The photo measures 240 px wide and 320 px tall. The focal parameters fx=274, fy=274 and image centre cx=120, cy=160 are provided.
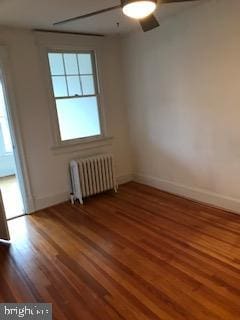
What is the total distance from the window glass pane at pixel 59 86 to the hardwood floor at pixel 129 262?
5.92 feet

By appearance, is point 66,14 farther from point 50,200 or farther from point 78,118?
point 50,200

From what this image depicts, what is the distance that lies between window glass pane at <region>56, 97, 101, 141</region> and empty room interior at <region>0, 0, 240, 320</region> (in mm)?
19

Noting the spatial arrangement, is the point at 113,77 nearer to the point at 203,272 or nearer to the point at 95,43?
the point at 95,43

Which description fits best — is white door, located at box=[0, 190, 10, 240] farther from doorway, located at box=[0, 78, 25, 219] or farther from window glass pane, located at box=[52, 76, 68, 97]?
A: window glass pane, located at box=[52, 76, 68, 97]

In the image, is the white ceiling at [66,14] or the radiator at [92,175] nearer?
the white ceiling at [66,14]

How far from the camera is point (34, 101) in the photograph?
394 centimetres

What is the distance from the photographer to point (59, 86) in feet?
13.8

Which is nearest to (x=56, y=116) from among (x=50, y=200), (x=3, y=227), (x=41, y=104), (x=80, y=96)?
(x=41, y=104)

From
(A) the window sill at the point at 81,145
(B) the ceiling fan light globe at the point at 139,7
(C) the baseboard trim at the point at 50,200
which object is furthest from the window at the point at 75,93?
(B) the ceiling fan light globe at the point at 139,7

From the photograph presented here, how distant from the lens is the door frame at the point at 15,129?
3.63 meters

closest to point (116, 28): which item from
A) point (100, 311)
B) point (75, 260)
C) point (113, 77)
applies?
point (113, 77)

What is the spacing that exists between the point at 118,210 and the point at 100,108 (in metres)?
1.78

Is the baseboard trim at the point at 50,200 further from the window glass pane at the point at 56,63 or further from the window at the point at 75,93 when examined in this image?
the window glass pane at the point at 56,63

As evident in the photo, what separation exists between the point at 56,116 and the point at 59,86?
1.55ft
